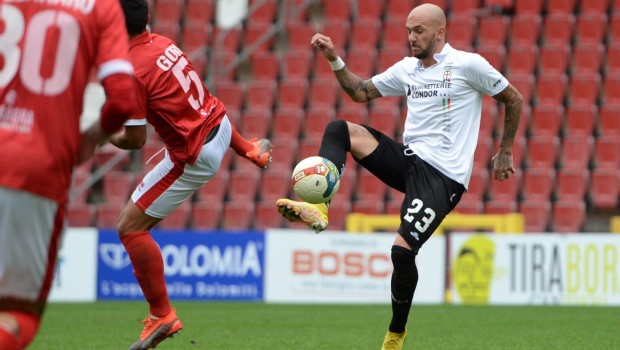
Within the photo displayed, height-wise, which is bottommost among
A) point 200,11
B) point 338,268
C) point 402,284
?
point 338,268

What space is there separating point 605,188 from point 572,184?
1.58 feet

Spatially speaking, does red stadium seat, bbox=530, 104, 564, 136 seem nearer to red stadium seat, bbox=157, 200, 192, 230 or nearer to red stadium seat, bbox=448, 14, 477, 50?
red stadium seat, bbox=448, 14, 477, 50

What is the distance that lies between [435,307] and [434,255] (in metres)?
1.23

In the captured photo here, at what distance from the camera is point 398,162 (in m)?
6.90

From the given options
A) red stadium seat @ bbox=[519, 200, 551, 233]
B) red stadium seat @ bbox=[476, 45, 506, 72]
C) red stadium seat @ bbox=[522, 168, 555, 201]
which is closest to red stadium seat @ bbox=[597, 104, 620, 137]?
red stadium seat @ bbox=[522, 168, 555, 201]

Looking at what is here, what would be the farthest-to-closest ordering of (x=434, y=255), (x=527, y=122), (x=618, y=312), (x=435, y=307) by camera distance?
1. (x=527, y=122)
2. (x=434, y=255)
3. (x=435, y=307)
4. (x=618, y=312)

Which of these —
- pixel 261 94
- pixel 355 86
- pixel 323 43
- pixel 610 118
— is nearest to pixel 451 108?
pixel 355 86

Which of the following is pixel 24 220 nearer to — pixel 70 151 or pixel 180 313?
pixel 70 151

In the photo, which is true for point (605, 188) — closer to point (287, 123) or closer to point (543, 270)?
point (543, 270)

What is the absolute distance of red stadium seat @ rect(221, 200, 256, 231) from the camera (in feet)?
54.3

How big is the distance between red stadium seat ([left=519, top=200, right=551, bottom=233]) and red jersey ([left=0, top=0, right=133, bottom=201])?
11.6m

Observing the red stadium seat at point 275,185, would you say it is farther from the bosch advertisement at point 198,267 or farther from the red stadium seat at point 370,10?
the red stadium seat at point 370,10

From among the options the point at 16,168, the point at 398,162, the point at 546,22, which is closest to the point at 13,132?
the point at 16,168

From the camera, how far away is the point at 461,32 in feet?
58.1
